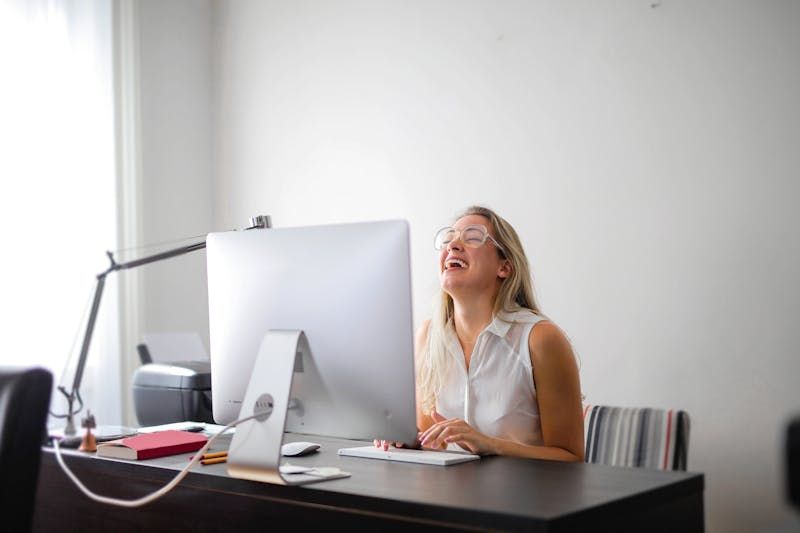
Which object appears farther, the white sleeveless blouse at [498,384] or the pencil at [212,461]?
the white sleeveless blouse at [498,384]

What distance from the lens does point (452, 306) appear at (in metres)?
2.52

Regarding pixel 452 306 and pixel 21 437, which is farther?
pixel 452 306

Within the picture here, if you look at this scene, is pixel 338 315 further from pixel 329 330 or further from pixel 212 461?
pixel 212 461

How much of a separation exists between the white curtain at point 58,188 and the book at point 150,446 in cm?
149

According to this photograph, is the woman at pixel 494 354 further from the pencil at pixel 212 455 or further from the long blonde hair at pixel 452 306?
the pencil at pixel 212 455

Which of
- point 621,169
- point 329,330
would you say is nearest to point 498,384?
point 329,330

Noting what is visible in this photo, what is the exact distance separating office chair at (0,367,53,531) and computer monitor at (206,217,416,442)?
21.7 inches

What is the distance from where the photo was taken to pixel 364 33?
3.84 meters

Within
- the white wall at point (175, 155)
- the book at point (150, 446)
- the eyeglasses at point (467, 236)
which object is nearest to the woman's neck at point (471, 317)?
the eyeglasses at point (467, 236)

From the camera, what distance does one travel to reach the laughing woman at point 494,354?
7.38 ft

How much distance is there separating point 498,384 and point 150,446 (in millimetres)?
877

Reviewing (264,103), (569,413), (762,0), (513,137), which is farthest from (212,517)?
(264,103)

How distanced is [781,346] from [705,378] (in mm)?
263

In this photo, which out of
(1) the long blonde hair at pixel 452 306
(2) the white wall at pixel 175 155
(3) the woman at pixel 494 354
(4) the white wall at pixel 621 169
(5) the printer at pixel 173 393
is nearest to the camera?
(3) the woman at pixel 494 354
